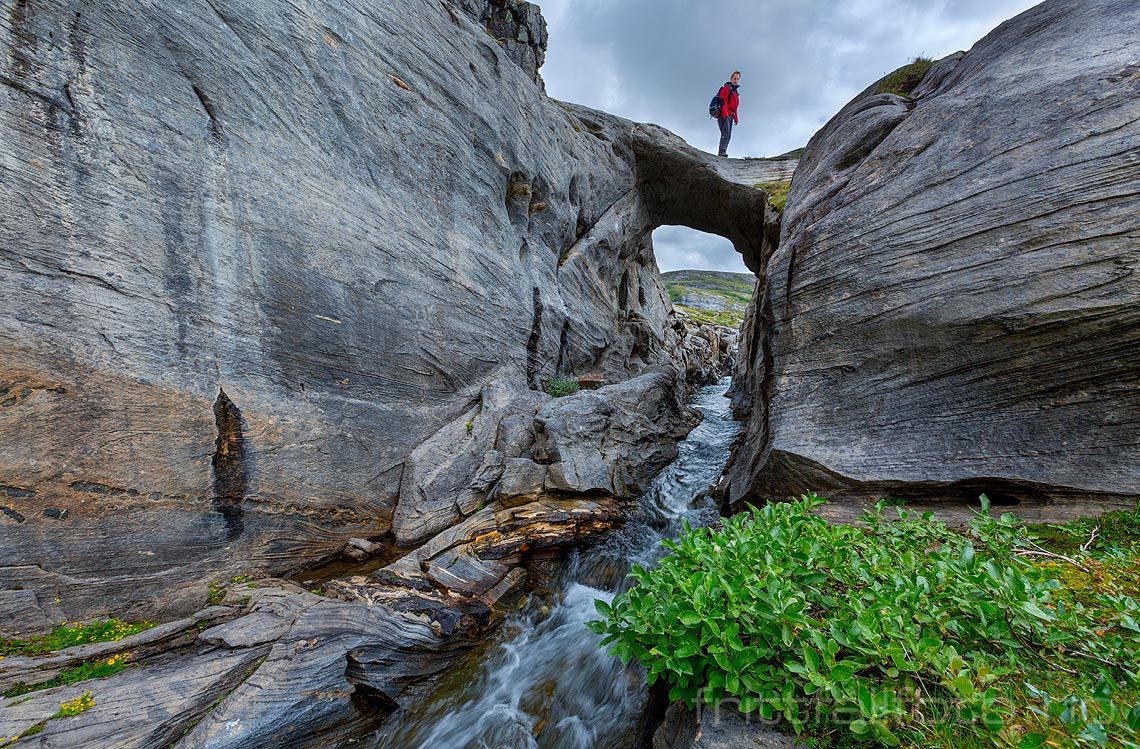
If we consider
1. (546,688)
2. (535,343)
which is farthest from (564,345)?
(546,688)

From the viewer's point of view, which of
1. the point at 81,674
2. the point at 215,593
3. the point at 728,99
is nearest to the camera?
the point at 81,674

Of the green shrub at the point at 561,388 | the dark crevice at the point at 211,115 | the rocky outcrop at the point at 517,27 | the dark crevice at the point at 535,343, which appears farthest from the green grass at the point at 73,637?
the rocky outcrop at the point at 517,27

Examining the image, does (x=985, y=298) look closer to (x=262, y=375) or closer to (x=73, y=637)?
(x=262, y=375)

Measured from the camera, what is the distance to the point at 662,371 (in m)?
21.5

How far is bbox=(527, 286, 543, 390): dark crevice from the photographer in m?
16.9

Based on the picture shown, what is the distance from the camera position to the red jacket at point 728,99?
2683 cm

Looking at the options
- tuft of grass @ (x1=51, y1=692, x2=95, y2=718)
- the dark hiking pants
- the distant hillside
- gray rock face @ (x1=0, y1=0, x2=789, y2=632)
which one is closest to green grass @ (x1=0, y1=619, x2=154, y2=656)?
gray rock face @ (x1=0, y1=0, x2=789, y2=632)

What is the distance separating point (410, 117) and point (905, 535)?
15.5m

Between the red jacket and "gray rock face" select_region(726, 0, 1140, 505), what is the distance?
16724 millimetres

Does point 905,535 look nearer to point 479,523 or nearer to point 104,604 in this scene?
point 479,523

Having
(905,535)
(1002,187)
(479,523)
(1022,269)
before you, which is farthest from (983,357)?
(479,523)

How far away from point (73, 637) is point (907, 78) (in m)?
27.1

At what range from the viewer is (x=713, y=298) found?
140 metres

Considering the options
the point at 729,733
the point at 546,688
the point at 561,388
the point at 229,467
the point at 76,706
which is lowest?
the point at 546,688
